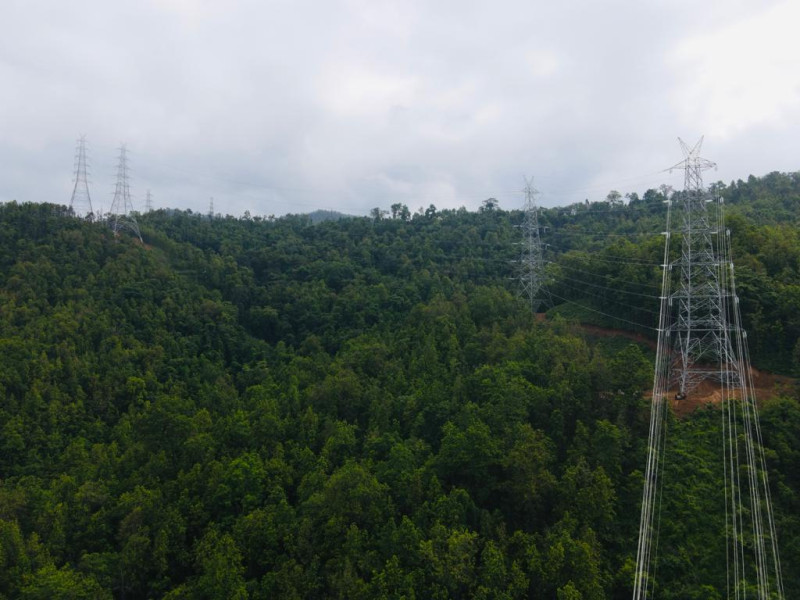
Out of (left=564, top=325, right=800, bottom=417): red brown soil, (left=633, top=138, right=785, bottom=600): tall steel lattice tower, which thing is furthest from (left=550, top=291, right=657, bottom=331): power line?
(left=564, top=325, right=800, bottom=417): red brown soil

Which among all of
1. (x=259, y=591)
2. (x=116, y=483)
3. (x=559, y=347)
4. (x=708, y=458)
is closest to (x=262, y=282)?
(x=116, y=483)

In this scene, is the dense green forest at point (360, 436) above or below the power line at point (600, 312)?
below

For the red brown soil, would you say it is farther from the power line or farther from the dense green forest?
the power line

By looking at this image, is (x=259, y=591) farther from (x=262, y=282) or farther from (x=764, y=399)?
(x=262, y=282)

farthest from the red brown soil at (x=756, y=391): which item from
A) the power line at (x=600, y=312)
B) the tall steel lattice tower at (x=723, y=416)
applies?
the power line at (x=600, y=312)

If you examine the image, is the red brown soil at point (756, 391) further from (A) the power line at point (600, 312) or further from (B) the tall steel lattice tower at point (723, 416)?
(A) the power line at point (600, 312)
